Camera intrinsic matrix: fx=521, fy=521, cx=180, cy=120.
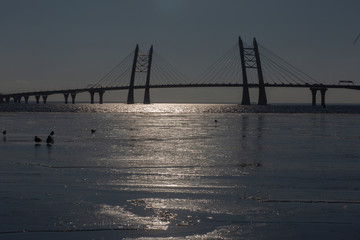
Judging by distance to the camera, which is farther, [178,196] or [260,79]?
[260,79]

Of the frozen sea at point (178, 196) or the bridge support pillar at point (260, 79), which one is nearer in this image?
the frozen sea at point (178, 196)

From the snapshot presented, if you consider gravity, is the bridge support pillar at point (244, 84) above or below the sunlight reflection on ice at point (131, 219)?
above

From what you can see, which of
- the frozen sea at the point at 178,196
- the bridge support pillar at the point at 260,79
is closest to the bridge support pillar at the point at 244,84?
the bridge support pillar at the point at 260,79

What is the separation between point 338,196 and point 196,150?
11.6 meters

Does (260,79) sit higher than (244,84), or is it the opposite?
(260,79)

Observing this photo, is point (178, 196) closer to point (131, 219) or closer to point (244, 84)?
point (131, 219)

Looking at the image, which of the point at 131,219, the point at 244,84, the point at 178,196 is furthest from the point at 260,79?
the point at 131,219

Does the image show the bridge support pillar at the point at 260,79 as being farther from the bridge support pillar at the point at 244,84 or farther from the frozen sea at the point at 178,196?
the frozen sea at the point at 178,196

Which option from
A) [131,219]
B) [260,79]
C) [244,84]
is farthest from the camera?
[260,79]

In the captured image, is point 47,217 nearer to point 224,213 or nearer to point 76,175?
point 224,213

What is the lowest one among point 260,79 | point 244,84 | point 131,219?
point 131,219

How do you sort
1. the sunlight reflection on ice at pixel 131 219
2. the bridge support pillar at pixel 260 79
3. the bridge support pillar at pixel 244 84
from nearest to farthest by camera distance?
1. the sunlight reflection on ice at pixel 131 219
2. the bridge support pillar at pixel 244 84
3. the bridge support pillar at pixel 260 79

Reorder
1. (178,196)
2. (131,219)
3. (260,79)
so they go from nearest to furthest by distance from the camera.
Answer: (131,219) < (178,196) < (260,79)

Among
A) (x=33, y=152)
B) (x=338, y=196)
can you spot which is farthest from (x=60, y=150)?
(x=338, y=196)
